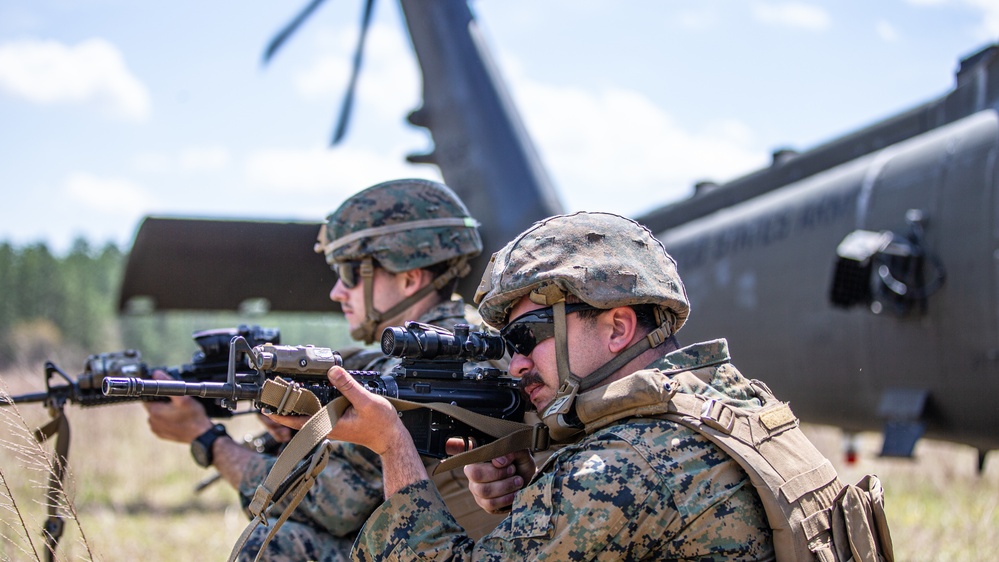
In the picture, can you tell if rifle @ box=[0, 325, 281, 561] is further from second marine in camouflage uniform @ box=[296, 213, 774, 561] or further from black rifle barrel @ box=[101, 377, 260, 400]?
second marine in camouflage uniform @ box=[296, 213, 774, 561]

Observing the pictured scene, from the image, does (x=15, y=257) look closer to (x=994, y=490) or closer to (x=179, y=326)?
(x=179, y=326)

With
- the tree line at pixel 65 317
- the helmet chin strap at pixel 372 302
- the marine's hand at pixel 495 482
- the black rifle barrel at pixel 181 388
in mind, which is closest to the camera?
the black rifle barrel at pixel 181 388

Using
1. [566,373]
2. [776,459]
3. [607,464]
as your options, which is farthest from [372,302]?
[776,459]

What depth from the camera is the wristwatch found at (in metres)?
4.16

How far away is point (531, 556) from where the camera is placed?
2299 millimetres

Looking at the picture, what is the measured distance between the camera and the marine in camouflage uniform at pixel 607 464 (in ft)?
7.52

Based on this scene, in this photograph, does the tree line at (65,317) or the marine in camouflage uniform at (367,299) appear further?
the tree line at (65,317)

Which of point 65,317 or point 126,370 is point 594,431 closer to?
point 126,370

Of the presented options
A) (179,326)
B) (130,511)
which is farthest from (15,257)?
(130,511)

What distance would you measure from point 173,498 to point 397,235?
8.51 m

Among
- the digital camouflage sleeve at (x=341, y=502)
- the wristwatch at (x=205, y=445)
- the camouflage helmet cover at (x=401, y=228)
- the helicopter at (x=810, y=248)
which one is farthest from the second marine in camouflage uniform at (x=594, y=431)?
the helicopter at (x=810, y=248)

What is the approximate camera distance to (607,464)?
2318 millimetres

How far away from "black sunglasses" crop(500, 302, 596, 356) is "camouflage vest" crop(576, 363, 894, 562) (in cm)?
25

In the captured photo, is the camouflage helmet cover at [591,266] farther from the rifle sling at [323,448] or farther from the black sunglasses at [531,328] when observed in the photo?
the rifle sling at [323,448]
